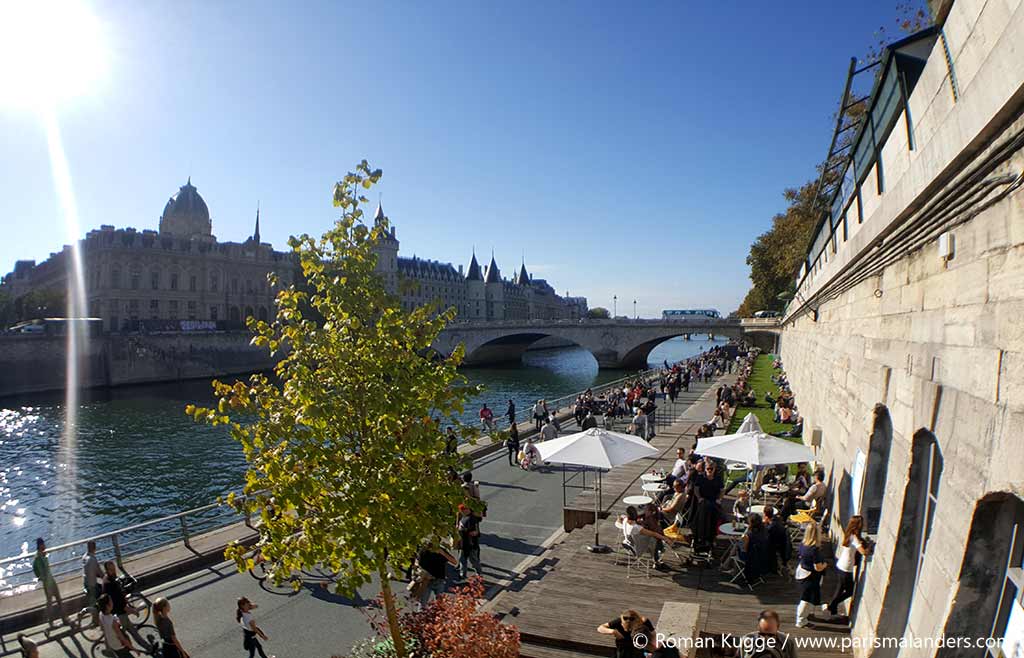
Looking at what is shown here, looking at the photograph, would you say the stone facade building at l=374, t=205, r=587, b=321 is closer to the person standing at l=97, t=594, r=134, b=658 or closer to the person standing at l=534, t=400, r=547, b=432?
the person standing at l=534, t=400, r=547, b=432

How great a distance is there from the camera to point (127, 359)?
61.5 m

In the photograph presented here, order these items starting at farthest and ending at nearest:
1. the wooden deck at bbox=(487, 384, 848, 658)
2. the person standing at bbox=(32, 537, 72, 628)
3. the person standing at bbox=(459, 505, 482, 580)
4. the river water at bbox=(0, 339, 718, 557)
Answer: the river water at bbox=(0, 339, 718, 557) → the person standing at bbox=(459, 505, 482, 580) → the person standing at bbox=(32, 537, 72, 628) → the wooden deck at bbox=(487, 384, 848, 658)

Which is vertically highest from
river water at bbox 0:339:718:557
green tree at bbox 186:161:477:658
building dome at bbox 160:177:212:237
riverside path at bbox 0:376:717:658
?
building dome at bbox 160:177:212:237

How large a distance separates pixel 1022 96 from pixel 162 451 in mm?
33655

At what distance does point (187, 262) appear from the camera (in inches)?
3445

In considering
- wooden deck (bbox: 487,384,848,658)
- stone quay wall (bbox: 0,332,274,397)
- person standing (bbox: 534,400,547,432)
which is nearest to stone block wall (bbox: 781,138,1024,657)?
wooden deck (bbox: 487,384,848,658)

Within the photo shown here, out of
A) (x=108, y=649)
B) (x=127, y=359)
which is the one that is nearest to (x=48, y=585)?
(x=108, y=649)

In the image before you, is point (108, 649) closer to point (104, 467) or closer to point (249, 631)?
point (249, 631)

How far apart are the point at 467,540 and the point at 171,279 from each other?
89.2 meters

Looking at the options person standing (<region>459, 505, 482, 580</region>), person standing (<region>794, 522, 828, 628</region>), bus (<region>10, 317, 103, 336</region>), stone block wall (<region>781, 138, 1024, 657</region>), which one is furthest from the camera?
bus (<region>10, 317, 103, 336</region>)

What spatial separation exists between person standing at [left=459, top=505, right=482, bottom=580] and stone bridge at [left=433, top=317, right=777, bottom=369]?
57.5m

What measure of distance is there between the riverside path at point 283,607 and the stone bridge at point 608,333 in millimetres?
55970

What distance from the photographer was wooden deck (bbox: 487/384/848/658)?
23.5 feet

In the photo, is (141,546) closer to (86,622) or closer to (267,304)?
(86,622)
